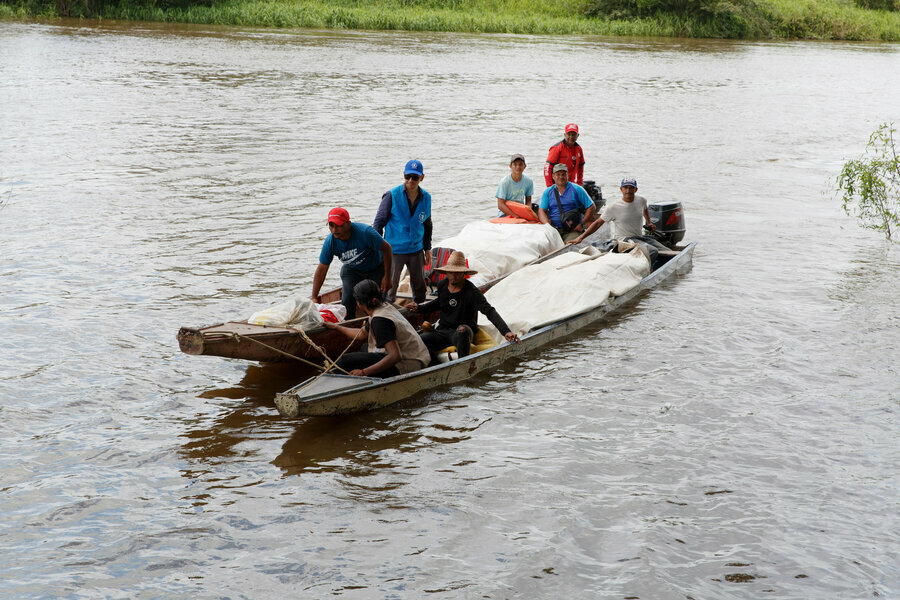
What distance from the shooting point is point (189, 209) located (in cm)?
1440

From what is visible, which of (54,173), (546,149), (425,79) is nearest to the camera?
(54,173)

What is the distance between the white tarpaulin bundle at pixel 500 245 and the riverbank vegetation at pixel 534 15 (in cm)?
3524

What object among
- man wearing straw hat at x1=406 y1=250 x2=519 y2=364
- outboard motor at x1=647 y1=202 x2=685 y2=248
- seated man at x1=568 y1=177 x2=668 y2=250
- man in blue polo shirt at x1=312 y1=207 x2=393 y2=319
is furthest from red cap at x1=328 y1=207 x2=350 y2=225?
outboard motor at x1=647 y1=202 x2=685 y2=248

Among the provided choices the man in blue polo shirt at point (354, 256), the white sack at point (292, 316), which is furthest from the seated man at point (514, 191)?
the white sack at point (292, 316)

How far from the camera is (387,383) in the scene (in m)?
7.47

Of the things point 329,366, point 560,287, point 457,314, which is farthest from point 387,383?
point 560,287

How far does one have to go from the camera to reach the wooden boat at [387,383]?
7012 mm

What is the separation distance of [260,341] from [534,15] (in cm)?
4510

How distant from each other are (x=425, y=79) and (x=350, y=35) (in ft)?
42.7

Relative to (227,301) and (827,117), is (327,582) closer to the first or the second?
(227,301)

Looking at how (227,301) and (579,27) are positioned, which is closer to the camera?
(227,301)

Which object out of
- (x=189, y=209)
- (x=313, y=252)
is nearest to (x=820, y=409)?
(x=313, y=252)

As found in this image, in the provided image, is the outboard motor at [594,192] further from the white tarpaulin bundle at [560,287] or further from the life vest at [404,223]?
→ the life vest at [404,223]

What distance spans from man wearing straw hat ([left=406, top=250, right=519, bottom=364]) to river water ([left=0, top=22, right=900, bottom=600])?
0.51m
